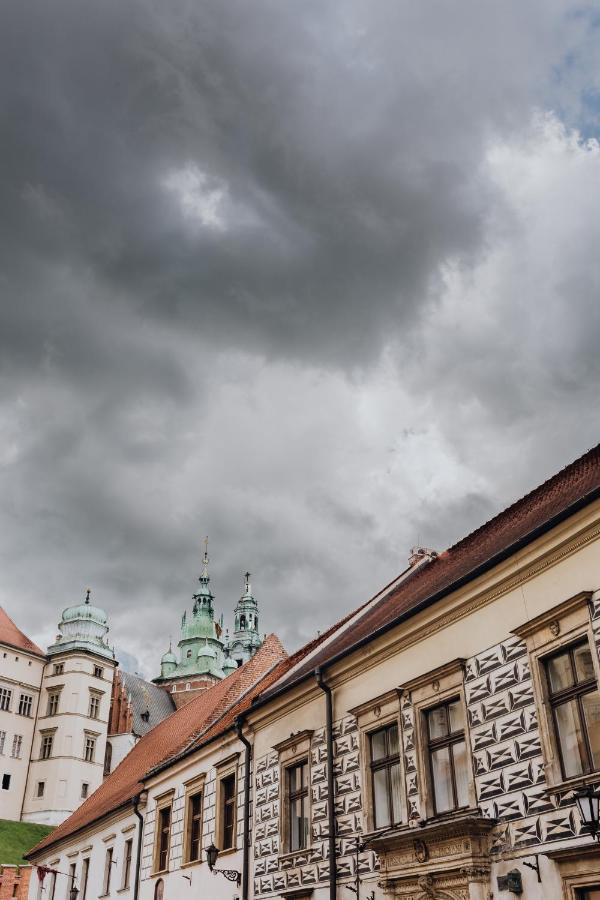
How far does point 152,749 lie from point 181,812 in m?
8.45

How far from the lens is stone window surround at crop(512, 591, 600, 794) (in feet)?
35.4

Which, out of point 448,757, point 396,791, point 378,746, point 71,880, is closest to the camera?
point 448,757

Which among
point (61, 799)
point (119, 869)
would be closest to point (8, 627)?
point (61, 799)

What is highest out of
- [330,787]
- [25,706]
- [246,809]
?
[25,706]

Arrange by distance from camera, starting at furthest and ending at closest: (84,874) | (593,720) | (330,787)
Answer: (84,874)
(330,787)
(593,720)

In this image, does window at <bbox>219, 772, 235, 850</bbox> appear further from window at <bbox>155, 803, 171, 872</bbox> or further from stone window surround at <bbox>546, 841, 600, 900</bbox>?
stone window surround at <bbox>546, 841, 600, 900</bbox>

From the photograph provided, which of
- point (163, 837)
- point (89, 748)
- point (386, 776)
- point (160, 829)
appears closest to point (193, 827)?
point (163, 837)

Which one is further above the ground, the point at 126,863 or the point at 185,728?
the point at 185,728

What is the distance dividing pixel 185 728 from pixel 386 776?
14.4 metres

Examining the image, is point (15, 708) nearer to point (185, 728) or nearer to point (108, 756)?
point (108, 756)

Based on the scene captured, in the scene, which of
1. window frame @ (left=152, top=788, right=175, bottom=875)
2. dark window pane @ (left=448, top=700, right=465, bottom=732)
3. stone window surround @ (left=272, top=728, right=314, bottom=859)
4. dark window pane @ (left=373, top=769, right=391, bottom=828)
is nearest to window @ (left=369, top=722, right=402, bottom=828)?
dark window pane @ (left=373, top=769, right=391, bottom=828)

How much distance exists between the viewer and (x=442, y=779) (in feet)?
42.7

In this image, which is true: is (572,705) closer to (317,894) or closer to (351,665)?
(351,665)

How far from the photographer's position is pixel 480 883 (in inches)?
453
